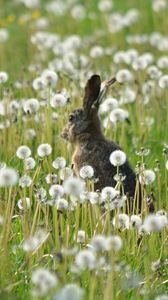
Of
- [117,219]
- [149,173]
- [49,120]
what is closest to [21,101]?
[49,120]

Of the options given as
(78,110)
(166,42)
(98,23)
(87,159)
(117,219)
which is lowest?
(117,219)

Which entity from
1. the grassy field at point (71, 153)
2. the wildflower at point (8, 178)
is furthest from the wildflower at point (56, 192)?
the wildflower at point (8, 178)

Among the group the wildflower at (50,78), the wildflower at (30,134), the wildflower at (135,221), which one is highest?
the wildflower at (50,78)

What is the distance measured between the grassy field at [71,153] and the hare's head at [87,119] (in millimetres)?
118

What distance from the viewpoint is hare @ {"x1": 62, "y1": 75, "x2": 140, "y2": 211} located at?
714cm

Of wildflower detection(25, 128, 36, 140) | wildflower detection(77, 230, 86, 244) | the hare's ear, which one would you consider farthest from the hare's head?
wildflower detection(77, 230, 86, 244)

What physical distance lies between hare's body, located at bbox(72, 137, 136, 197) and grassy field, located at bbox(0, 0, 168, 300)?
0.47ft

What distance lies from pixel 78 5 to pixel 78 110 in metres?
8.15

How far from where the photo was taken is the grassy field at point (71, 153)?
495 cm

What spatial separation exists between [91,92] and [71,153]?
0.72m

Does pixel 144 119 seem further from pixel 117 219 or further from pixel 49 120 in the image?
pixel 117 219

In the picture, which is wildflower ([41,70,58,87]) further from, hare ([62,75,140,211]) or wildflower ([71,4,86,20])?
wildflower ([71,4,86,20])

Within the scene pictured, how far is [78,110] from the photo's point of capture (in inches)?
314

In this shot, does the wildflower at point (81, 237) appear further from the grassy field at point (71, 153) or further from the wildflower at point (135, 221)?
the wildflower at point (135, 221)
